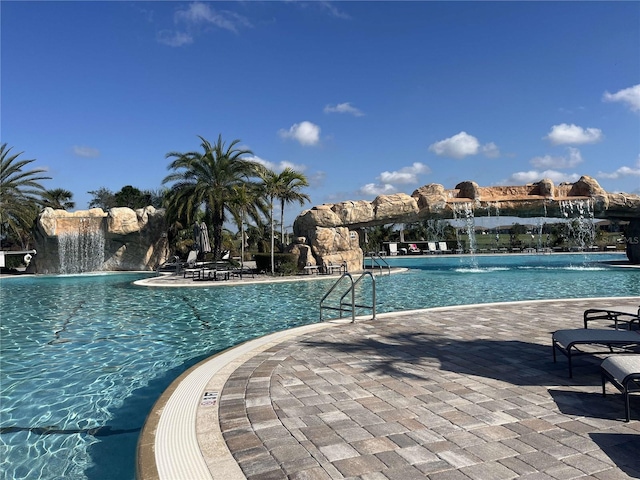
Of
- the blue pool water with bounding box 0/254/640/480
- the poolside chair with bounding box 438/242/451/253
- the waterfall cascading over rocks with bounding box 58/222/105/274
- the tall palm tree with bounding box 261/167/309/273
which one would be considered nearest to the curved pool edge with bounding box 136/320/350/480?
the blue pool water with bounding box 0/254/640/480

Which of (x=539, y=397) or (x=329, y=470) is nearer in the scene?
(x=329, y=470)

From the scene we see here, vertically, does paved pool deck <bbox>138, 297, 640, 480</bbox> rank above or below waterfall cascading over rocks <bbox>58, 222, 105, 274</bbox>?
below

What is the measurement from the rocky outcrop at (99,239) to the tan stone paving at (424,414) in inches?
966

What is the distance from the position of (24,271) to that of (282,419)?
105ft

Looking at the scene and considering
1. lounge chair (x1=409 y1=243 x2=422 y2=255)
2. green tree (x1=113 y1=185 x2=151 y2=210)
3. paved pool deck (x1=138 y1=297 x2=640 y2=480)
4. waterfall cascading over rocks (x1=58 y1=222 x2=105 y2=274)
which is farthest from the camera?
lounge chair (x1=409 y1=243 x2=422 y2=255)

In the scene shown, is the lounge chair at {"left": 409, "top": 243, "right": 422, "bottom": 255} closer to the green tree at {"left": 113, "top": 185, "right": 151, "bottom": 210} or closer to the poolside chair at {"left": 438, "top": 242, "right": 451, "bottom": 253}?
the poolside chair at {"left": 438, "top": 242, "right": 451, "bottom": 253}

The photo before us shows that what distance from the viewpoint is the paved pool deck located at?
290cm

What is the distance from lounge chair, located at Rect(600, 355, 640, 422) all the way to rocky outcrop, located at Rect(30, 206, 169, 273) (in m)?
28.1

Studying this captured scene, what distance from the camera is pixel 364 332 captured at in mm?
7363

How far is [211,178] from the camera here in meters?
25.7

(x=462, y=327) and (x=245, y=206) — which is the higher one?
(x=245, y=206)

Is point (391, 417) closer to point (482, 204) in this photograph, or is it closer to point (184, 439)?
point (184, 439)

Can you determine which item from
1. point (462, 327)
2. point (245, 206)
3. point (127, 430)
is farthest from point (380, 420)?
point (245, 206)

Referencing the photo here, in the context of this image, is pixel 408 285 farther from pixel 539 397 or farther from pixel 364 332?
pixel 539 397
